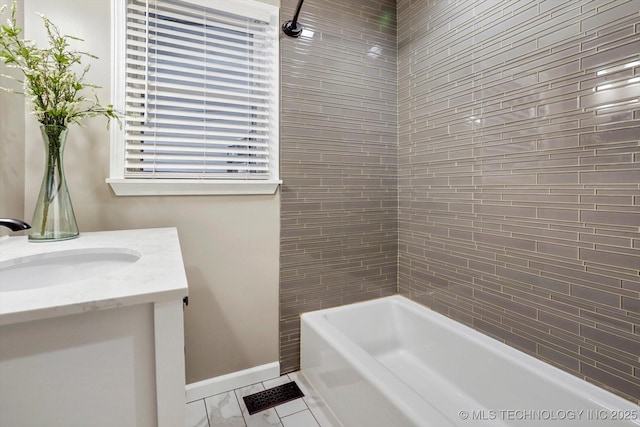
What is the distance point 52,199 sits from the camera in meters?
1.15

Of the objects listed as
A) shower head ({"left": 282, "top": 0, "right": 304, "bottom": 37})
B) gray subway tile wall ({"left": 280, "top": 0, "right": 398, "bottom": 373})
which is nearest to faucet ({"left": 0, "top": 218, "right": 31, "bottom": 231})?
gray subway tile wall ({"left": 280, "top": 0, "right": 398, "bottom": 373})

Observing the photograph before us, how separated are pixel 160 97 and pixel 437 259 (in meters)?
1.82

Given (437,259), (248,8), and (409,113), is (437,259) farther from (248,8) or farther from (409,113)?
(248,8)

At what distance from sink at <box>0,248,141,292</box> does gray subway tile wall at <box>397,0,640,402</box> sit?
1.60 m

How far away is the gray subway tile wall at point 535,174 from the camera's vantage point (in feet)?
3.61

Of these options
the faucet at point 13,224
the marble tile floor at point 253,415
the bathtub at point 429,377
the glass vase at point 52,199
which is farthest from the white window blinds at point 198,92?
the marble tile floor at point 253,415

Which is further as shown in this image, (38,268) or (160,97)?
(160,97)

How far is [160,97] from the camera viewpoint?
1.55 metres

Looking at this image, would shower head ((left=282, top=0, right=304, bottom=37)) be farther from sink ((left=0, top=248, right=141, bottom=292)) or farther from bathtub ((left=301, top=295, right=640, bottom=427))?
bathtub ((left=301, top=295, right=640, bottom=427))

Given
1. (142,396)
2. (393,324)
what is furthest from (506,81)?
(142,396)

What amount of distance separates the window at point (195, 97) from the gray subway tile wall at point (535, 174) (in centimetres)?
100

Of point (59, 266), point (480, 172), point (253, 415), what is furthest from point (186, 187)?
point (480, 172)

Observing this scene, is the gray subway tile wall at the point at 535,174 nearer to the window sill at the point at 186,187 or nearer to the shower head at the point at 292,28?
the shower head at the point at 292,28

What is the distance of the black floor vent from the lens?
5.24 feet
